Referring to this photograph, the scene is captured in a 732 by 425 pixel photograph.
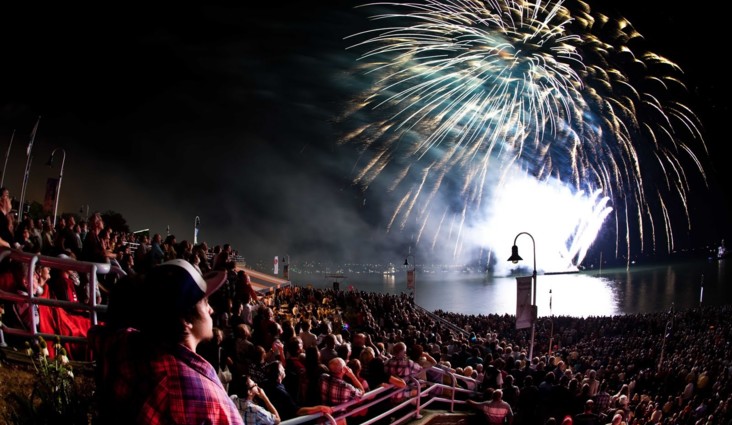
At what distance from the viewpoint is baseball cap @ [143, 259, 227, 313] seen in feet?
7.97

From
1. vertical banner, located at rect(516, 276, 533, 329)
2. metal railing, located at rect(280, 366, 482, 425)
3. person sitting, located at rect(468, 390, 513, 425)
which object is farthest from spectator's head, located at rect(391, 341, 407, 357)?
vertical banner, located at rect(516, 276, 533, 329)

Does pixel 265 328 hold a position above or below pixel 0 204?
below

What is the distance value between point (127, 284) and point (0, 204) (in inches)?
250

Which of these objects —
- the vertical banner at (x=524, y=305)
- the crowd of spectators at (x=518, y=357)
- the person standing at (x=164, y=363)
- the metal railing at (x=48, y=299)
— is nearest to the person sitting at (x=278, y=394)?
the crowd of spectators at (x=518, y=357)

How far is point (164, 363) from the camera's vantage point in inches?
92.4

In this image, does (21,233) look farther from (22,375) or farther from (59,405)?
(59,405)

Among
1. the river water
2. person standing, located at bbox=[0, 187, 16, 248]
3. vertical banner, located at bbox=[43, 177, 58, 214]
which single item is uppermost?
vertical banner, located at bbox=[43, 177, 58, 214]

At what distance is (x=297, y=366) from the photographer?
22.9 ft

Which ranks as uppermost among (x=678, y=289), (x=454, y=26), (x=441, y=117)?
(x=454, y=26)

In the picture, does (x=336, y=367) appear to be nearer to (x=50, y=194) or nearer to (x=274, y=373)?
(x=274, y=373)

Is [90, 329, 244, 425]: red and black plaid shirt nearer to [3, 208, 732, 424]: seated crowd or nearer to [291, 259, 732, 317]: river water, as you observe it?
[3, 208, 732, 424]: seated crowd

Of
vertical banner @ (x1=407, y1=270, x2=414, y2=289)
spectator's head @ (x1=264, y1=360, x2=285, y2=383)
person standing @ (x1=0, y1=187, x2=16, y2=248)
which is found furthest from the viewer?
vertical banner @ (x1=407, y1=270, x2=414, y2=289)

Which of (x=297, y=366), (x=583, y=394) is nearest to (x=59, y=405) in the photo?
(x=297, y=366)

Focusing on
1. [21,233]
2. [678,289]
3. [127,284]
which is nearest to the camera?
[127,284]
